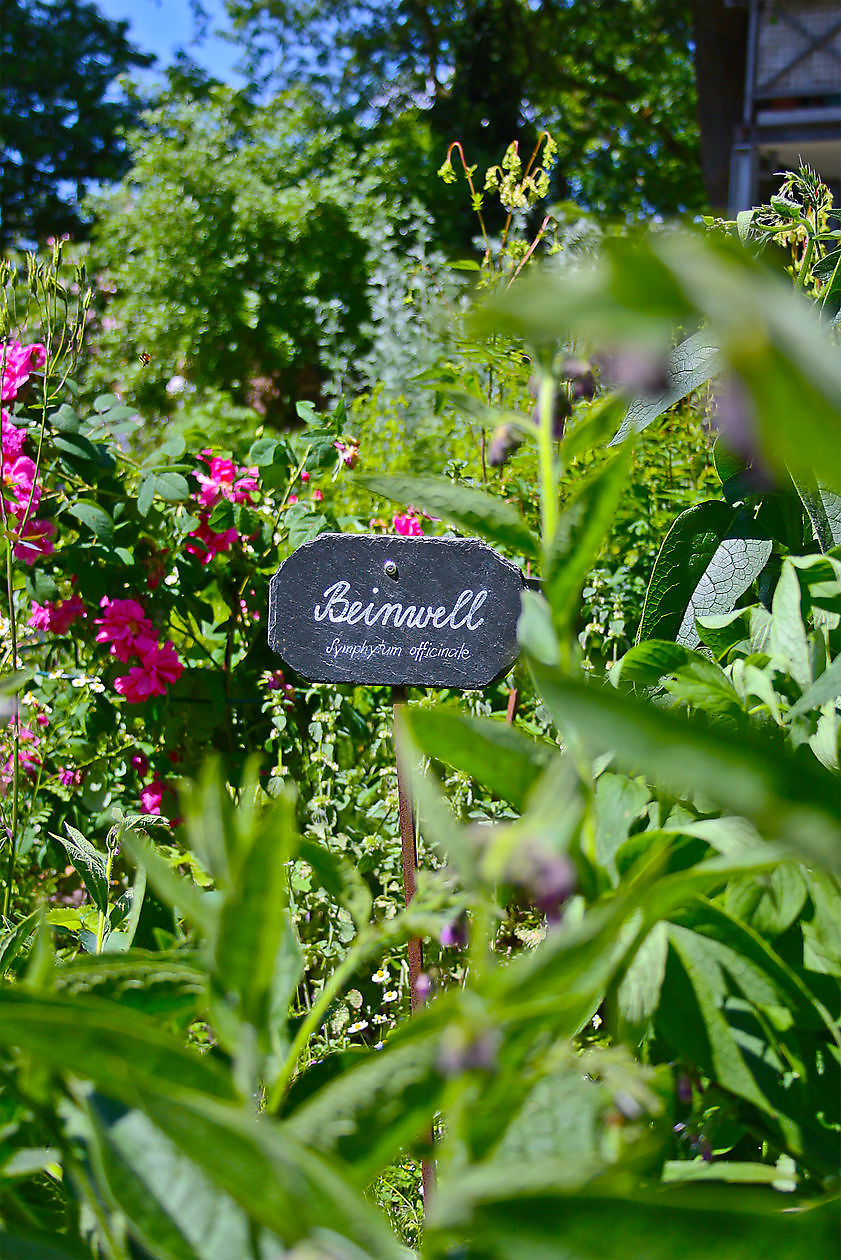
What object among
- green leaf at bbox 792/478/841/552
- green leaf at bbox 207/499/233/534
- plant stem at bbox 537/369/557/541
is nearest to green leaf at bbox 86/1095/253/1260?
plant stem at bbox 537/369/557/541

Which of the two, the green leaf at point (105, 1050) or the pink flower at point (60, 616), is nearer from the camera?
the green leaf at point (105, 1050)

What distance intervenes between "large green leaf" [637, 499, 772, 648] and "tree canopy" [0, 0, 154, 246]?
598 inches

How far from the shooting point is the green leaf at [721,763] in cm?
28

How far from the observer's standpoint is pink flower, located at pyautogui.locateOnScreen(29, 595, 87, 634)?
2.15 m

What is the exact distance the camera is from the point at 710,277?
0.24 meters

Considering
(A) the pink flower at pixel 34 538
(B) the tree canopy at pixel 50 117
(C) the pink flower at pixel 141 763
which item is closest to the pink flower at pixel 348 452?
(A) the pink flower at pixel 34 538

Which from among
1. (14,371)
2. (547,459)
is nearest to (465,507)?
(547,459)

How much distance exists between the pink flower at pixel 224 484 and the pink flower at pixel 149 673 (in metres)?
0.31

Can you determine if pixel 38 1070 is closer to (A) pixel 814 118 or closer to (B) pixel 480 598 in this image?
(B) pixel 480 598

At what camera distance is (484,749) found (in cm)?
43

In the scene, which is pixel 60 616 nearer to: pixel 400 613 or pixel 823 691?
pixel 400 613

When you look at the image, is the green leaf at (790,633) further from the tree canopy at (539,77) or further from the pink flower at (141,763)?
the tree canopy at (539,77)

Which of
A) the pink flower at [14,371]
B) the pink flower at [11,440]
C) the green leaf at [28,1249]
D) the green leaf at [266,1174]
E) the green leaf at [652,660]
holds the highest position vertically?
the pink flower at [14,371]

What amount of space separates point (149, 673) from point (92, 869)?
1.31m
